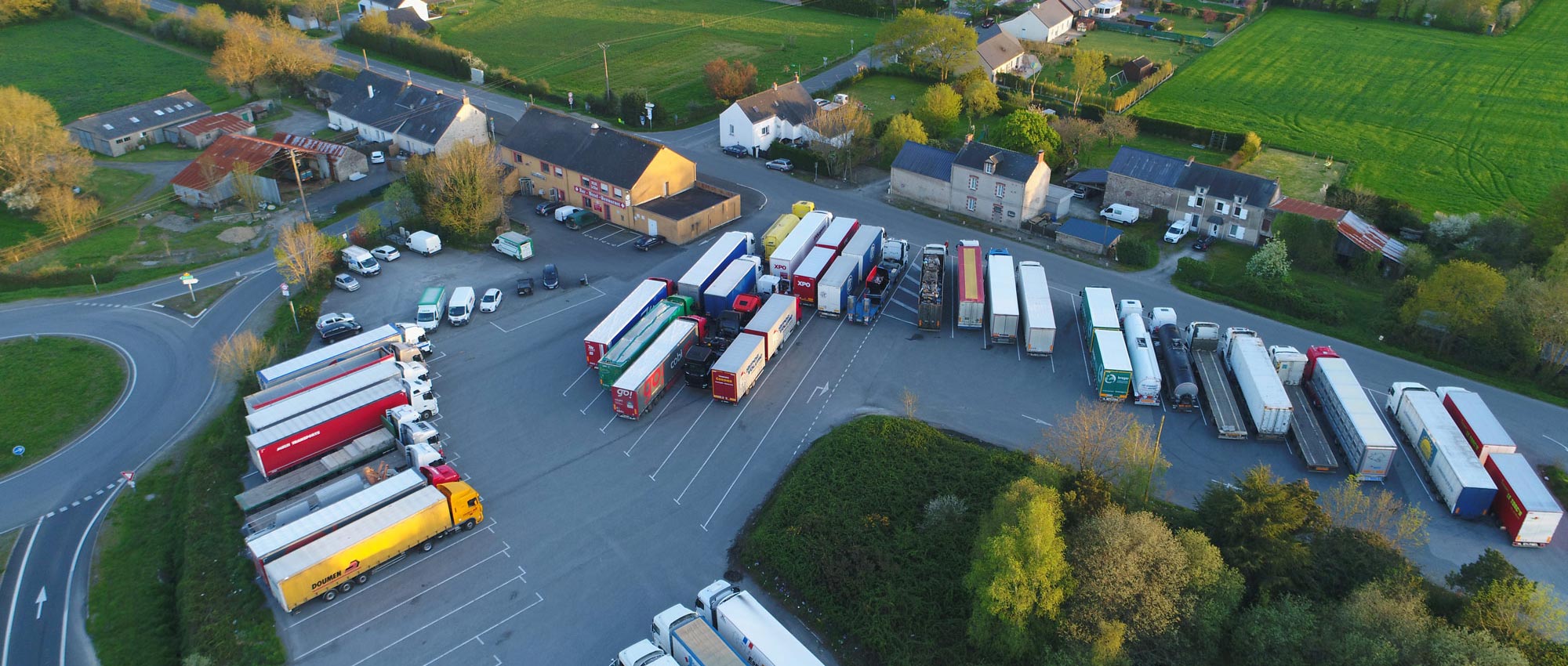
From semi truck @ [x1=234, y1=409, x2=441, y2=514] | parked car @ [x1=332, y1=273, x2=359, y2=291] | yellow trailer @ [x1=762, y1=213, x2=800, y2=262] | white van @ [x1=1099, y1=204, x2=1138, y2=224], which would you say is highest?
yellow trailer @ [x1=762, y1=213, x2=800, y2=262]

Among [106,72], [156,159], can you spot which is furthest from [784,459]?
[106,72]

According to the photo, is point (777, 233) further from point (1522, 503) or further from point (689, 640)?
point (1522, 503)

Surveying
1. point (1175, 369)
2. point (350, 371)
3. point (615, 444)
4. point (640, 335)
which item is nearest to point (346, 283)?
point (350, 371)

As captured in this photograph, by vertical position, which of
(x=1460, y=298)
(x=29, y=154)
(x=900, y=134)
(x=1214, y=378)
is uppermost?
(x=29, y=154)

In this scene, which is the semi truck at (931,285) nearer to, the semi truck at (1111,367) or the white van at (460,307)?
the semi truck at (1111,367)

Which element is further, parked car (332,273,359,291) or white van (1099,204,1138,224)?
white van (1099,204,1138,224)

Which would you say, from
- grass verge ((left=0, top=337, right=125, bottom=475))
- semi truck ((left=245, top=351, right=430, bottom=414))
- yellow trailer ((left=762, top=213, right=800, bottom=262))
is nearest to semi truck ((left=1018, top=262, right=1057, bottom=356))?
yellow trailer ((left=762, top=213, right=800, bottom=262))

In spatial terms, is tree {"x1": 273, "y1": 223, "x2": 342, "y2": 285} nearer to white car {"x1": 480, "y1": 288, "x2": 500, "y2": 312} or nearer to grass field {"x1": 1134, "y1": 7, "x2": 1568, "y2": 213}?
white car {"x1": 480, "y1": 288, "x2": 500, "y2": 312}
